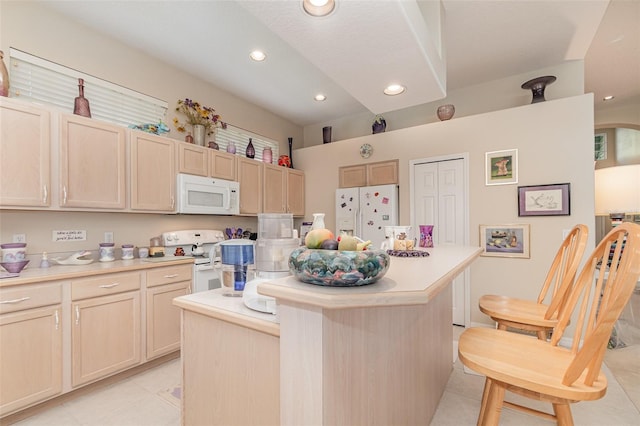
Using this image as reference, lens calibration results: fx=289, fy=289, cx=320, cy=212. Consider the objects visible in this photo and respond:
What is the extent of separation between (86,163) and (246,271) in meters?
1.97

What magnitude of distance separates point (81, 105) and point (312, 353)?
2.88 m

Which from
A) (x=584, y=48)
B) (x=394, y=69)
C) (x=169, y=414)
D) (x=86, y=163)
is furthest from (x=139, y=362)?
(x=584, y=48)

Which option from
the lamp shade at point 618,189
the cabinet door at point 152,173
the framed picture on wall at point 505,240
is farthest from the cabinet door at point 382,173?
the lamp shade at point 618,189

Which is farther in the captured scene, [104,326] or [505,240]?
[505,240]

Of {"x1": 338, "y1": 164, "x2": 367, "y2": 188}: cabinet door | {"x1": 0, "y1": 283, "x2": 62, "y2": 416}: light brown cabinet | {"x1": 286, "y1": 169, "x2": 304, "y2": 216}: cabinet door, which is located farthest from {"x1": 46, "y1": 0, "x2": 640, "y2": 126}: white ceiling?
{"x1": 0, "y1": 283, "x2": 62, "y2": 416}: light brown cabinet

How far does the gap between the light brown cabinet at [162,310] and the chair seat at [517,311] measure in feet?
8.33

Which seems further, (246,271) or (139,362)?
(139,362)

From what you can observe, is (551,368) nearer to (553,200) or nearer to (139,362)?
(553,200)

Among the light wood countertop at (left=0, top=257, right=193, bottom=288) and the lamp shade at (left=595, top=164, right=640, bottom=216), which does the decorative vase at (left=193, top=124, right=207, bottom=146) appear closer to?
the light wood countertop at (left=0, top=257, right=193, bottom=288)

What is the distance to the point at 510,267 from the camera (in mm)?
3164

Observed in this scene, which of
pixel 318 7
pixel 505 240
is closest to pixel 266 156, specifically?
pixel 318 7

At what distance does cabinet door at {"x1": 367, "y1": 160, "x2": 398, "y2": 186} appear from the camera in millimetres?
3934

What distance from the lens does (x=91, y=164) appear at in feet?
7.79

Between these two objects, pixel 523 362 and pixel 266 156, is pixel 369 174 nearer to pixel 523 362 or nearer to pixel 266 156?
pixel 266 156
